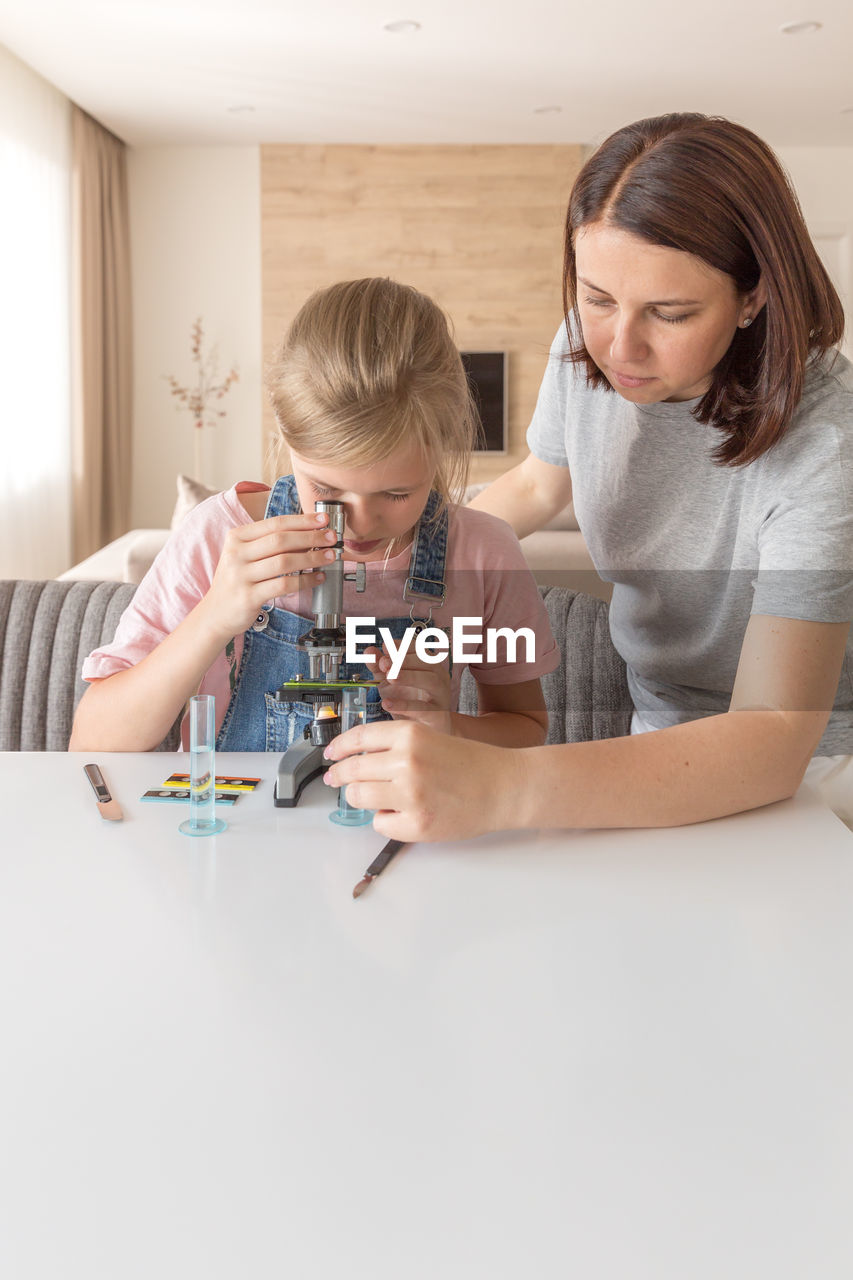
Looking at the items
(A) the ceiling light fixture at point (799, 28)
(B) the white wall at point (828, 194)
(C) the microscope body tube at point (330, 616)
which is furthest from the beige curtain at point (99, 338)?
(C) the microscope body tube at point (330, 616)

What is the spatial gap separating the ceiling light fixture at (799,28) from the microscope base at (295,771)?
15.7 feet

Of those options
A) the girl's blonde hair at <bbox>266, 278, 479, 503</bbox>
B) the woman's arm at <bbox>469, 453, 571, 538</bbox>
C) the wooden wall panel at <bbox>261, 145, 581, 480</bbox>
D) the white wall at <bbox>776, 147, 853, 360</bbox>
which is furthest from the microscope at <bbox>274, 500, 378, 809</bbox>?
the white wall at <bbox>776, 147, 853, 360</bbox>

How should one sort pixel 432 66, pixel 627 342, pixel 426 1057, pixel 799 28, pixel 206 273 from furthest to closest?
pixel 206 273 < pixel 432 66 < pixel 799 28 < pixel 627 342 < pixel 426 1057

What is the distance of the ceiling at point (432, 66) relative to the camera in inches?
179

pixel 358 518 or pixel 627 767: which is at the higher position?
pixel 358 518

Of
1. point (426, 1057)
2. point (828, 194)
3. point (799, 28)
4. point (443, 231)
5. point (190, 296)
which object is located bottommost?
point (426, 1057)

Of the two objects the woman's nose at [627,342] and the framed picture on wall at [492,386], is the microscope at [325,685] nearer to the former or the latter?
the woman's nose at [627,342]

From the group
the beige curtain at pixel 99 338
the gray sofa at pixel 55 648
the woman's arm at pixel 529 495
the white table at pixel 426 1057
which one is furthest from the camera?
the beige curtain at pixel 99 338

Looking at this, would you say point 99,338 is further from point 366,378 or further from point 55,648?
point 366,378

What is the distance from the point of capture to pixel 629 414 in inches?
53.4

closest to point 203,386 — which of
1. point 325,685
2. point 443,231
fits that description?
point 443,231

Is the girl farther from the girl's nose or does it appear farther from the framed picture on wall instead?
the framed picture on wall

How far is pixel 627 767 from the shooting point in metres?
0.95

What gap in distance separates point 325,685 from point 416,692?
17 centimetres
